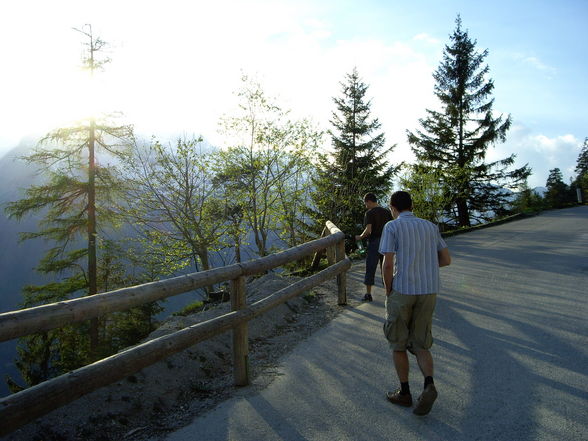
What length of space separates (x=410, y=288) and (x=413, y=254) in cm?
28

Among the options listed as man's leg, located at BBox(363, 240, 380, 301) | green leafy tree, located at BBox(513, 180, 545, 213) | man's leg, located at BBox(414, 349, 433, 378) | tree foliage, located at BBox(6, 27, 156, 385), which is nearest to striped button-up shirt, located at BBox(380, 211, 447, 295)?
man's leg, located at BBox(414, 349, 433, 378)

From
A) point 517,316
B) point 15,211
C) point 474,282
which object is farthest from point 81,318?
point 15,211

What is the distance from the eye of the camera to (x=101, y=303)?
3.12 m

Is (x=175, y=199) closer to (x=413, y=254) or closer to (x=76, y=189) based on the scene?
(x=76, y=189)

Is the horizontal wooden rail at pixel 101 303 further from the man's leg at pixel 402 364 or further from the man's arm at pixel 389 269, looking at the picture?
the man's leg at pixel 402 364

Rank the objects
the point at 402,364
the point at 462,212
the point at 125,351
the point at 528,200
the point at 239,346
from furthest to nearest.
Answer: the point at 528,200 < the point at 462,212 < the point at 239,346 < the point at 402,364 < the point at 125,351

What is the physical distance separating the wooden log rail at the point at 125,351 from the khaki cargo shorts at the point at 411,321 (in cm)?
155

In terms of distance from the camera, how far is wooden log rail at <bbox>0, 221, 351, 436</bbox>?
259 cm

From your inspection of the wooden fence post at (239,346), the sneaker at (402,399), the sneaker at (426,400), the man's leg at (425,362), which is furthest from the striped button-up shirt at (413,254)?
the wooden fence post at (239,346)

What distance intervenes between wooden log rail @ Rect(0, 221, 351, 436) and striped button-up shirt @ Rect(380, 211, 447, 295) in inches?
62.2

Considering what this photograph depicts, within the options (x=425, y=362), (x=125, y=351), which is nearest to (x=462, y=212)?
(x=425, y=362)

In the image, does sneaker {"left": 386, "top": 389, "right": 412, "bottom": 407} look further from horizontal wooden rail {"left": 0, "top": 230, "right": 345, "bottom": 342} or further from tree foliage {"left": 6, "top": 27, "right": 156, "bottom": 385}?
tree foliage {"left": 6, "top": 27, "right": 156, "bottom": 385}

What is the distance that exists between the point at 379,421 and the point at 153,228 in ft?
48.3

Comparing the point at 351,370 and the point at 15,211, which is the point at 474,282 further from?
the point at 15,211
